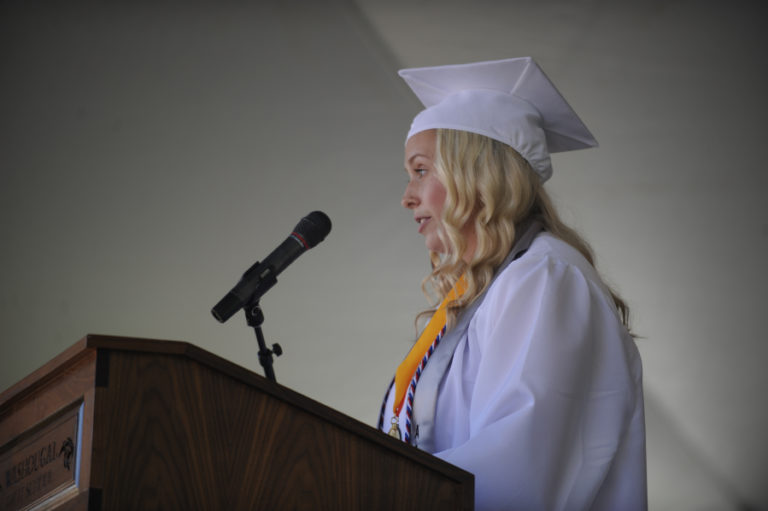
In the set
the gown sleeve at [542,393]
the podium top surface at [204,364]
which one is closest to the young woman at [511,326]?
the gown sleeve at [542,393]

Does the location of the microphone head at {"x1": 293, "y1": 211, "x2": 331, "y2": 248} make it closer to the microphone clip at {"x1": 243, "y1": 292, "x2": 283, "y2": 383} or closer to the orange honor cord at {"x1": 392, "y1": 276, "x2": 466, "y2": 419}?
the microphone clip at {"x1": 243, "y1": 292, "x2": 283, "y2": 383}

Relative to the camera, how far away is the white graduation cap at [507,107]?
6.85 ft

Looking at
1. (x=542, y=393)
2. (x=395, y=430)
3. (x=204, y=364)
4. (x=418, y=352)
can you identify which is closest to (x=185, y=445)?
(x=204, y=364)

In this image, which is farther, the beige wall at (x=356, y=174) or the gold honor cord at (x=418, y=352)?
the beige wall at (x=356, y=174)

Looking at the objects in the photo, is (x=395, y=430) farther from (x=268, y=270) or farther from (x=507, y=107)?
(x=507, y=107)

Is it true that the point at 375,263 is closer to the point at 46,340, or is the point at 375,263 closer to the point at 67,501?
the point at 46,340

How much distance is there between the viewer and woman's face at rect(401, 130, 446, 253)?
2.10 metres

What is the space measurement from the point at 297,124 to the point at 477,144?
282 centimetres

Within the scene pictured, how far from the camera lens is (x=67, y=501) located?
1.00m

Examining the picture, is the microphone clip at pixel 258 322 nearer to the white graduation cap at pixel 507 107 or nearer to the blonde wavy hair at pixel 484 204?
the blonde wavy hair at pixel 484 204

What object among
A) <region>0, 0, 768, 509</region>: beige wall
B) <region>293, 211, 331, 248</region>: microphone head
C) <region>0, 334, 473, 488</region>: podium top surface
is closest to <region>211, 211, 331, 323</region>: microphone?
<region>293, 211, 331, 248</region>: microphone head

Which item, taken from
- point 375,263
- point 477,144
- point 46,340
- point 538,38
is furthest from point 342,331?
point 477,144

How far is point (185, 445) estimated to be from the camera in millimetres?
1042

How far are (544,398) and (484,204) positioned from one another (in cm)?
67
